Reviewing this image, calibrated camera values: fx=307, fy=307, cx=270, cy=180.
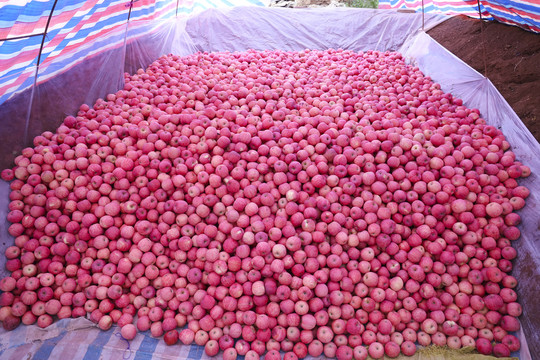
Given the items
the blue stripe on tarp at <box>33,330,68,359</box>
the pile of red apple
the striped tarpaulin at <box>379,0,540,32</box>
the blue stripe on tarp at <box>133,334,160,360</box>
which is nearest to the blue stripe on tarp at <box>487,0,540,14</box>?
the striped tarpaulin at <box>379,0,540,32</box>

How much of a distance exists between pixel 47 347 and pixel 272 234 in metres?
1.97

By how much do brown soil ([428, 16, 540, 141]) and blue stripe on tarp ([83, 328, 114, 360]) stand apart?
4.33 metres

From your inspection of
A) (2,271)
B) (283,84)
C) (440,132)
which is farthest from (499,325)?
(2,271)

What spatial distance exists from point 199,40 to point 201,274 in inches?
230

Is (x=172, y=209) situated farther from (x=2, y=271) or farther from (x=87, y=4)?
(x=87, y=4)

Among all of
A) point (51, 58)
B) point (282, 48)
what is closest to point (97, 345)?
point (51, 58)

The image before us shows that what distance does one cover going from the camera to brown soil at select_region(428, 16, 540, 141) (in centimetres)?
350

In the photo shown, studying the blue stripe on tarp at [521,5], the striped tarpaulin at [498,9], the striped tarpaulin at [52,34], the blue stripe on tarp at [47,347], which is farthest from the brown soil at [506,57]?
the striped tarpaulin at [52,34]

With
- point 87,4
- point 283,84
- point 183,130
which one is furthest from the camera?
point 283,84

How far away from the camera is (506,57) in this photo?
434 cm

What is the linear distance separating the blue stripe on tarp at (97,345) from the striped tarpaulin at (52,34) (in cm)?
251

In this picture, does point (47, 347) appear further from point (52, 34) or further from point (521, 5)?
point (521, 5)

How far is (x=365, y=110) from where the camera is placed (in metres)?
3.85

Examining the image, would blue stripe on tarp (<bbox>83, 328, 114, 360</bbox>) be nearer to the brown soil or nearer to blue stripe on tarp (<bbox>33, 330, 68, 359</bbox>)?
blue stripe on tarp (<bbox>33, 330, 68, 359</bbox>)
